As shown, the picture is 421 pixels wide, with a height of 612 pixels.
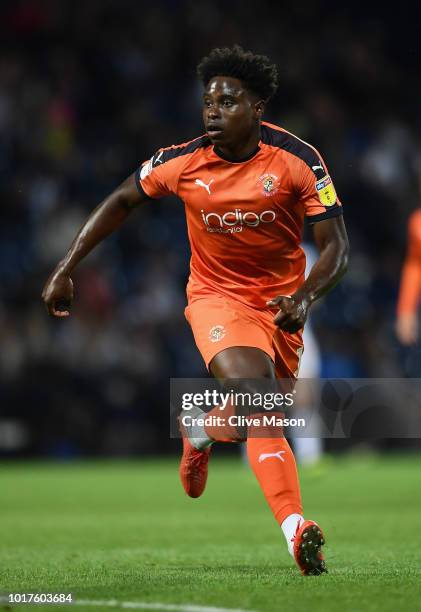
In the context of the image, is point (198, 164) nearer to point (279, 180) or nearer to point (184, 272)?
point (279, 180)

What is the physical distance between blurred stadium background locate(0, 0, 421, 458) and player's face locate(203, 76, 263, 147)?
9.04 meters

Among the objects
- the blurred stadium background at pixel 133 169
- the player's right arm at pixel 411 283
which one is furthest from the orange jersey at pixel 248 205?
the blurred stadium background at pixel 133 169

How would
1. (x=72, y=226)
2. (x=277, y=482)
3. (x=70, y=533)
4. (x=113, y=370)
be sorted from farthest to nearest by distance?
1. (x=72, y=226)
2. (x=113, y=370)
3. (x=70, y=533)
4. (x=277, y=482)

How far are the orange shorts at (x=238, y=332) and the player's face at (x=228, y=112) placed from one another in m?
0.80

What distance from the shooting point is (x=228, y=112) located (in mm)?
5695

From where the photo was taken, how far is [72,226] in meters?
15.6

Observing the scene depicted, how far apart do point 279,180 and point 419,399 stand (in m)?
9.55

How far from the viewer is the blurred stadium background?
48.1 ft

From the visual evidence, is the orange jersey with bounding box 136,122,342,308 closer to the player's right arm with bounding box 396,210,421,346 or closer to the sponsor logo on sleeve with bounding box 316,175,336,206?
the sponsor logo on sleeve with bounding box 316,175,336,206

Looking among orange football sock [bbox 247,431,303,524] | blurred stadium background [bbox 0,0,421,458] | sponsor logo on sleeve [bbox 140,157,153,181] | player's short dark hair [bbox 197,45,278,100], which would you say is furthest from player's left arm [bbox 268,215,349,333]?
blurred stadium background [bbox 0,0,421,458]

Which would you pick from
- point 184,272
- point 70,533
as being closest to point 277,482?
point 70,533

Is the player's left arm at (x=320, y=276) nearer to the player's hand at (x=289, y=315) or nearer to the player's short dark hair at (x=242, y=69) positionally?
the player's hand at (x=289, y=315)

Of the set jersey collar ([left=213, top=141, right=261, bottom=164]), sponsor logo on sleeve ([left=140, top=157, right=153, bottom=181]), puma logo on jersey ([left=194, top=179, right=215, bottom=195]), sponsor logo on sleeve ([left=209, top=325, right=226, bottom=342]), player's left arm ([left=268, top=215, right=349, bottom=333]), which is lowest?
sponsor logo on sleeve ([left=209, top=325, right=226, bottom=342])

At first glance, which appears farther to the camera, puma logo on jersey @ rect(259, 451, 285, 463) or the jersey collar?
the jersey collar
